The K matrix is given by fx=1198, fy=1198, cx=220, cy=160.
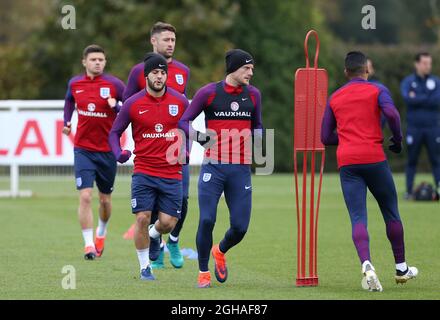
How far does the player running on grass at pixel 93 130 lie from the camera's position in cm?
1447

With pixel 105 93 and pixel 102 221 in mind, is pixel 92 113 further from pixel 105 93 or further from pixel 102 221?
pixel 102 221

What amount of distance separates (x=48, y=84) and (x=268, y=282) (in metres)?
29.9

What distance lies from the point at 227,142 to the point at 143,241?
4.51 ft

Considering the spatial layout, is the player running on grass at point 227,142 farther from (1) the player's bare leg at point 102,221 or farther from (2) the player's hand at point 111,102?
(1) the player's bare leg at point 102,221

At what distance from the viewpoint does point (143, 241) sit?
39.4 feet

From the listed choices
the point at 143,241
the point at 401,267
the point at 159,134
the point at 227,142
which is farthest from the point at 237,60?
the point at 401,267

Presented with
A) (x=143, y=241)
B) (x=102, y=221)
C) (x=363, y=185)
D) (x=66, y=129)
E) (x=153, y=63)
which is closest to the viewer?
(x=363, y=185)

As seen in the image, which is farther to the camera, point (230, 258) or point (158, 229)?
point (230, 258)

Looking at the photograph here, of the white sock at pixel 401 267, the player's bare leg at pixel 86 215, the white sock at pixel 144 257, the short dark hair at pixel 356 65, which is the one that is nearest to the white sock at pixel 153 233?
the white sock at pixel 144 257

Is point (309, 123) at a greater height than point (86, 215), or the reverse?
point (309, 123)

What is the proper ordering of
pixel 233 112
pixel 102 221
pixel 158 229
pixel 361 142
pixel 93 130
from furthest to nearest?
pixel 102 221 < pixel 93 130 < pixel 158 229 < pixel 233 112 < pixel 361 142

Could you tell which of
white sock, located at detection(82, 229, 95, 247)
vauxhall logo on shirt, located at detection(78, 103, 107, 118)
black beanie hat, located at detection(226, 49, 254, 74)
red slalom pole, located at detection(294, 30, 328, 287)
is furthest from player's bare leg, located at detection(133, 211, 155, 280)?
vauxhall logo on shirt, located at detection(78, 103, 107, 118)

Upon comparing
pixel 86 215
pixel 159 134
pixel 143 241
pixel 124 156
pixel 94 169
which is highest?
pixel 159 134
